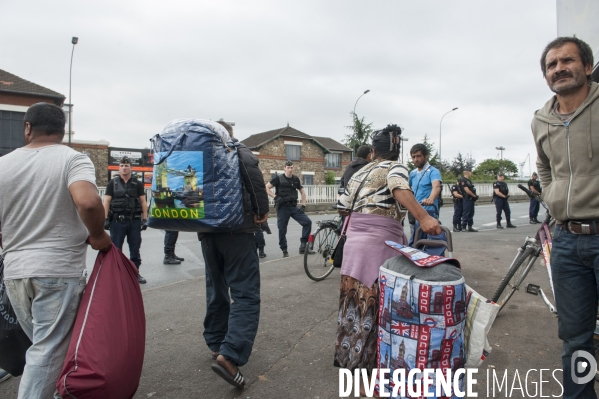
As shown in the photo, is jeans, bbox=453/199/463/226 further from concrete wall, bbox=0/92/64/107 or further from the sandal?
concrete wall, bbox=0/92/64/107

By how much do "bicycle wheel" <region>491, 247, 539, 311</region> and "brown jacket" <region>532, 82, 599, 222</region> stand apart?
4.50 ft

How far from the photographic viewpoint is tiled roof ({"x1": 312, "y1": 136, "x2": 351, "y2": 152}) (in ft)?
166

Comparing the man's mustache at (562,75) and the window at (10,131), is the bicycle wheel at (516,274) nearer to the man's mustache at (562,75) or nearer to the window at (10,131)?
the man's mustache at (562,75)

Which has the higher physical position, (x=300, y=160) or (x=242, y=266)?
(x=300, y=160)

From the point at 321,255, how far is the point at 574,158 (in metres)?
4.60

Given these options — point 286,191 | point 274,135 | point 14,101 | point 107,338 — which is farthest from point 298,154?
point 107,338

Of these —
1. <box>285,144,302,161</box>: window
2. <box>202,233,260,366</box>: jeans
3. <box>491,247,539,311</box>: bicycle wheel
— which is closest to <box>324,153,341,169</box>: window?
<box>285,144,302,161</box>: window

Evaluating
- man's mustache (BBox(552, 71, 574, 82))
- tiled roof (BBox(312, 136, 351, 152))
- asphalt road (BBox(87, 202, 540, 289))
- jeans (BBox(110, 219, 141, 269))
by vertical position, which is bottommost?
asphalt road (BBox(87, 202, 540, 289))

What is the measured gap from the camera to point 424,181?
20.9 ft

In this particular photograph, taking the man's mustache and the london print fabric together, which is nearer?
the london print fabric

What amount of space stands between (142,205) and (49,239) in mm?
4513

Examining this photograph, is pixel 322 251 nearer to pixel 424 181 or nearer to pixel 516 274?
pixel 424 181

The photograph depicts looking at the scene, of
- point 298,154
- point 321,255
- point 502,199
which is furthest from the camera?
point 298,154

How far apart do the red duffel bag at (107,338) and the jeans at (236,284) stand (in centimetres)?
74
